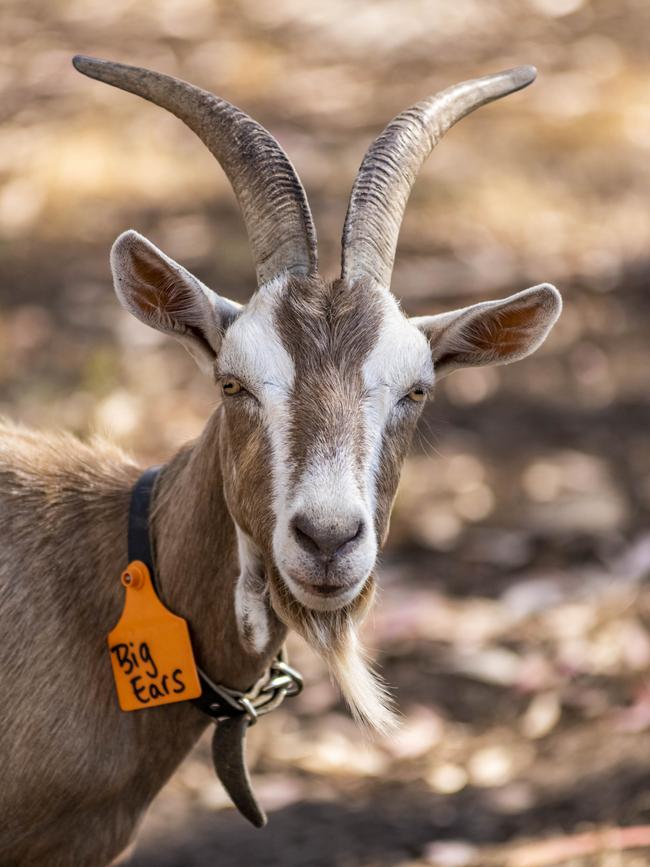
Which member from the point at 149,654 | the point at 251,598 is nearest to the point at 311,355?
Answer: the point at 251,598

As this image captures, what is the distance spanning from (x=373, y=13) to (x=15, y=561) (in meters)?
10.2

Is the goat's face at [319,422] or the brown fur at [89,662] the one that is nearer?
the goat's face at [319,422]

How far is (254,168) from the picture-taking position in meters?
3.68

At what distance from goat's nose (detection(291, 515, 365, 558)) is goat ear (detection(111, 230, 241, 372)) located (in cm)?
75

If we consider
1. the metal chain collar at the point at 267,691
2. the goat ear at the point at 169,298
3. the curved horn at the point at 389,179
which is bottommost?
the metal chain collar at the point at 267,691

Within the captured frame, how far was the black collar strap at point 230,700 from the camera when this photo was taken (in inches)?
151

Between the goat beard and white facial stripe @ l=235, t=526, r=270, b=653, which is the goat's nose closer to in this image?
the goat beard

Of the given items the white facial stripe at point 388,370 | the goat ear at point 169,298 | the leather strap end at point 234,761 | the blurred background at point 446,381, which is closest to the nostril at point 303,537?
the white facial stripe at point 388,370

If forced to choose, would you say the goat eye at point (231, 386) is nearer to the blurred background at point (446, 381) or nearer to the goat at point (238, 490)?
the goat at point (238, 490)

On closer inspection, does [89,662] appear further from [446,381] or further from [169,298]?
[446,381]

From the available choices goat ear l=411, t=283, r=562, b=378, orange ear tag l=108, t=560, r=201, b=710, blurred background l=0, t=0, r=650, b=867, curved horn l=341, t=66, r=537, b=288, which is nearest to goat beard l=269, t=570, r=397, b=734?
orange ear tag l=108, t=560, r=201, b=710

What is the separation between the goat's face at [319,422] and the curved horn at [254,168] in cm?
12

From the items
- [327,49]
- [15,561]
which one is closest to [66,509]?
[15,561]

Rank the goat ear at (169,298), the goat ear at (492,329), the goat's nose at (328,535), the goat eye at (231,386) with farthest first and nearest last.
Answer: the goat ear at (492,329)
the goat ear at (169,298)
the goat eye at (231,386)
the goat's nose at (328,535)
